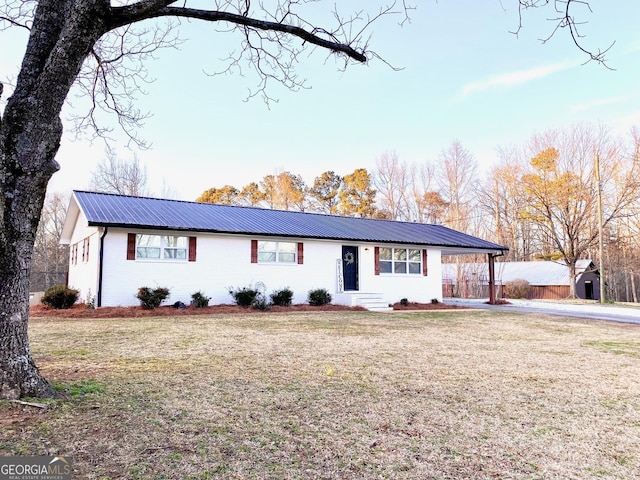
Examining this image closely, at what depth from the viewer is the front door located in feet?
56.5

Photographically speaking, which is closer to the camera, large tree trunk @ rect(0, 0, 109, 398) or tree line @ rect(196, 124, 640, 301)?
large tree trunk @ rect(0, 0, 109, 398)

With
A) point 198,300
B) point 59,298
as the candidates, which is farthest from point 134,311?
point 59,298

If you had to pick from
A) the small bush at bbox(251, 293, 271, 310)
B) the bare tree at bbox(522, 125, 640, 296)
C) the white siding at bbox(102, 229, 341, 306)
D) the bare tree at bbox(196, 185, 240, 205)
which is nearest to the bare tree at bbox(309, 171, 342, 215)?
the bare tree at bbox(196, 185, 240, 205)

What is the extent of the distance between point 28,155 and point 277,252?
41.1 feet

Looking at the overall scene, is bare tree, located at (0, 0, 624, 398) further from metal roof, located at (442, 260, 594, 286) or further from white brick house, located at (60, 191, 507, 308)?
metal roof, located at (442, 260, 594, 286)

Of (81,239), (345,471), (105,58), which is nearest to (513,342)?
(345,471)

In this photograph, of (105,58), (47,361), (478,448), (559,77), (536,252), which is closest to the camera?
(478,448)

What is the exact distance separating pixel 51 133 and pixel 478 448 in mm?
4473

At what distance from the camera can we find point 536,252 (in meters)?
38.0

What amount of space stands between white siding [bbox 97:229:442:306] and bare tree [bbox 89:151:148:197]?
19.9 metres

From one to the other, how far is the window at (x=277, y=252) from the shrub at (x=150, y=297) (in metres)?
3.94

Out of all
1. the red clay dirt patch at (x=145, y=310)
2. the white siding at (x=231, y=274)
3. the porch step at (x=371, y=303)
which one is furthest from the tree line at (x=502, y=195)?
the red clay dirt patch at (x=145, y=310)

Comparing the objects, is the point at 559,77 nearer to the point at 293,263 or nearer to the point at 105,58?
the point at 293,263

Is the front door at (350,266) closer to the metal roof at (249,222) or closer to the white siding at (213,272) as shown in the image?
the white siding at (213,272)
